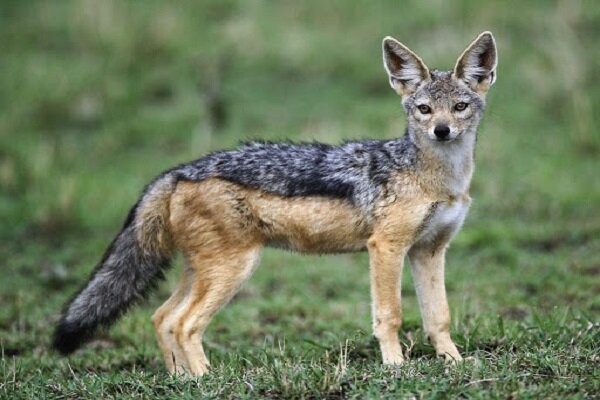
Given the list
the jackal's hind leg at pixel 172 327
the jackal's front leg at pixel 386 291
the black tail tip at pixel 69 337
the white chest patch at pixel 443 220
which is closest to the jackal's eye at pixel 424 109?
the white chest patch at pixel 443 220

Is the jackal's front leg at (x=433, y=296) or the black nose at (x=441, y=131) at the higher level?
the black nose at (x=441, y=131)

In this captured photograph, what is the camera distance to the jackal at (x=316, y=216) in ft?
22.5

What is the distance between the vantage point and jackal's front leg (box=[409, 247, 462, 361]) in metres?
6.88

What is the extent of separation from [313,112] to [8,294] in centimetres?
596

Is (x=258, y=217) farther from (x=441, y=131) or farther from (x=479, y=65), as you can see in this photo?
(x=479, y=65)

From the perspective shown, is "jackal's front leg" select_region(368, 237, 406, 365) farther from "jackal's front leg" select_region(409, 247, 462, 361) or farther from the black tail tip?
the black tail tip

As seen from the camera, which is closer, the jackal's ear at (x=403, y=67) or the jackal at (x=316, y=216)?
the jackal at (x=316, y=216)

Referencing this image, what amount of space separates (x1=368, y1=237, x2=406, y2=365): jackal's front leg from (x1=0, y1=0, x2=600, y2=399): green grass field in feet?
0.77

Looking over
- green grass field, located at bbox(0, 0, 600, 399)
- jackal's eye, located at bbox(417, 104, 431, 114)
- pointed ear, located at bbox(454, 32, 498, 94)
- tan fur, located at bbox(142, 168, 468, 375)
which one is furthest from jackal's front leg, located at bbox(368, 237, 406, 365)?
pointed ear, located at bbox(454, 32, 498, 94)

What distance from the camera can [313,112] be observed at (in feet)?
46.6

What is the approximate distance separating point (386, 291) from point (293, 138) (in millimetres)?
6644

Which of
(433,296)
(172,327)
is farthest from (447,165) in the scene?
(172,327)

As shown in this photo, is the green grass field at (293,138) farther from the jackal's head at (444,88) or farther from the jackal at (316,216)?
the jackal's head at (444,88)

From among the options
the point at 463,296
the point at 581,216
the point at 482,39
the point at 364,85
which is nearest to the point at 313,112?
the point at 364,85
